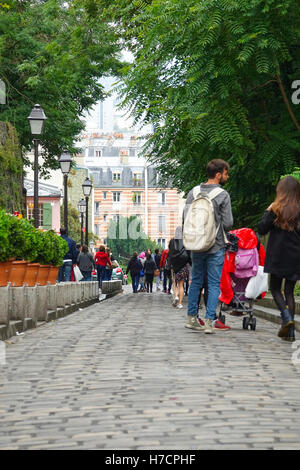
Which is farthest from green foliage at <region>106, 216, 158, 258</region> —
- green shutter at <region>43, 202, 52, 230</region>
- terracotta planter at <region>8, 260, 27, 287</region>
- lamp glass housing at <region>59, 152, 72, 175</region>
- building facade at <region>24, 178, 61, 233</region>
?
terracotta planter at <region>8, 260, 27, 287</region>

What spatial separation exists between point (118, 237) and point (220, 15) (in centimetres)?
8904

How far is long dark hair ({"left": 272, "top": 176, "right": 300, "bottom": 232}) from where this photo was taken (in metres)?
10.1

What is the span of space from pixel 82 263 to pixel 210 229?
717 inches

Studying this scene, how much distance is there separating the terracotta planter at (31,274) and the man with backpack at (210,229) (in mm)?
4359

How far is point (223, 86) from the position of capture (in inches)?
677

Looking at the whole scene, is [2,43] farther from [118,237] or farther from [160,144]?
[118,237]

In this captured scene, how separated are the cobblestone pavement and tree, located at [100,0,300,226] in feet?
25.2

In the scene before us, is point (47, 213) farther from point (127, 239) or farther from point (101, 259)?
point (101, 259)

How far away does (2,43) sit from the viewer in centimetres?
2927

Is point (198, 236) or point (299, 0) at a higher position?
point (299, 0)

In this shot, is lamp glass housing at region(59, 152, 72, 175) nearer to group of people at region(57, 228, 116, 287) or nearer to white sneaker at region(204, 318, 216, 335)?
group of people at region(57, 228, 116, 287)

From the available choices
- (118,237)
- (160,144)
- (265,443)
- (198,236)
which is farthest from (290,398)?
(118,237)

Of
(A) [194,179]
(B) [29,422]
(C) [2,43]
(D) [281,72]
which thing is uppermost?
(C) [2,43]

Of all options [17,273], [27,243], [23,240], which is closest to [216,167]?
[17,273]
